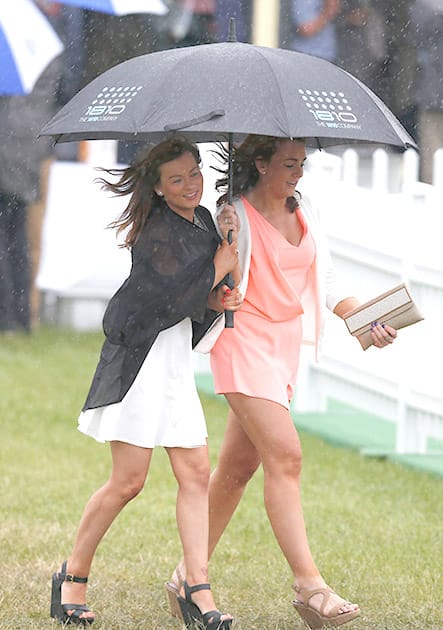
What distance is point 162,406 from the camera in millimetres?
4844

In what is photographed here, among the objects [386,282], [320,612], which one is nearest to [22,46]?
[386,282]

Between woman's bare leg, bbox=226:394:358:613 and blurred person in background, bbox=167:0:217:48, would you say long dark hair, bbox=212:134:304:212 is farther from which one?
blurred person in background, bbox=167:0:217:48

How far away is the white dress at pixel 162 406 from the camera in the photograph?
15.7ft

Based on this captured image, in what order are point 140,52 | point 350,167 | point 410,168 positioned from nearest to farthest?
point 410,168, point 350,167, point 140,52

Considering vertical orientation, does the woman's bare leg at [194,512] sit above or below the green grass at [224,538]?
above

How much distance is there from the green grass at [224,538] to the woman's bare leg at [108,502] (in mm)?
174

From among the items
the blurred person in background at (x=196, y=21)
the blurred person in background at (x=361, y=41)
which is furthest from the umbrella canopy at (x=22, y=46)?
the blurred person in background at (x=196, y=21)

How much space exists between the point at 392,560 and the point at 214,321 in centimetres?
156

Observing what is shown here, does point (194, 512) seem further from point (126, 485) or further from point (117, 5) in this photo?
point (117, 5)

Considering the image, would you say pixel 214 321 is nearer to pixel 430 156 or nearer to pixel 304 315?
pixel 304 315

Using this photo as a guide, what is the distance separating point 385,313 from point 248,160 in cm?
68

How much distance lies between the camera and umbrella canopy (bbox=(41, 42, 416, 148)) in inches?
175

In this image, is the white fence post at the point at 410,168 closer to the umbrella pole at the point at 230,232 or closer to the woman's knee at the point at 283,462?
the umbrella pole at the point at 230,232

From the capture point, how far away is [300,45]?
12773 millimetres
